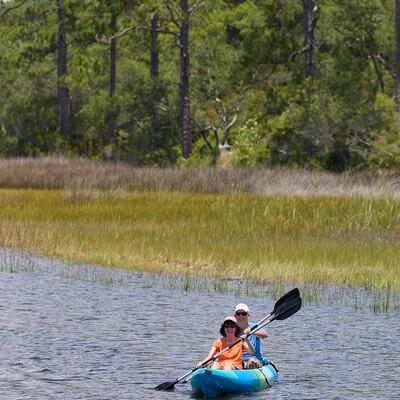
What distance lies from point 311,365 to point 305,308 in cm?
470

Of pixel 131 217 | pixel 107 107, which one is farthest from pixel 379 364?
pixel 107 107

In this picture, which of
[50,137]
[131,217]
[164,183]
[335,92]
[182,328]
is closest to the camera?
[182,328]

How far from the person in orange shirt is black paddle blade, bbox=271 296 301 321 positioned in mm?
1305

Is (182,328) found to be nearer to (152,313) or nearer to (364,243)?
(152,313)

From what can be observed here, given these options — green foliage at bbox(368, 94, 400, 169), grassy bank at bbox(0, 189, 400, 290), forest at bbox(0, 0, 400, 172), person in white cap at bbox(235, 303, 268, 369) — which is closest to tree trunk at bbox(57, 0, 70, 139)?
forest at bbox(0, 0, 400, 172)

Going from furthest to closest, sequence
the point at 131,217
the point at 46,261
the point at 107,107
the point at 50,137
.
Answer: the point at 50,137, the point at 107,107, the point at 131,217, the point at 46,261

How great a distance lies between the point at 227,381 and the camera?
15.2m

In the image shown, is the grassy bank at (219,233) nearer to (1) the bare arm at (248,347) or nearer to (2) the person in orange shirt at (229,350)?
(1) the bare arm at (248,347)

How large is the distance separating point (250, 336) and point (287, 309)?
950 mm

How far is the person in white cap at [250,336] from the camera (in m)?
16.0

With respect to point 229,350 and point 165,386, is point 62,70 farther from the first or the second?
point 165,386

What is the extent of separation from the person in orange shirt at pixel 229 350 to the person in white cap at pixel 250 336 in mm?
128

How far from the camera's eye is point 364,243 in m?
29.5

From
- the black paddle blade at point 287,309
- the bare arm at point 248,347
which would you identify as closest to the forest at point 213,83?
the black paddle blade at point 287,309
